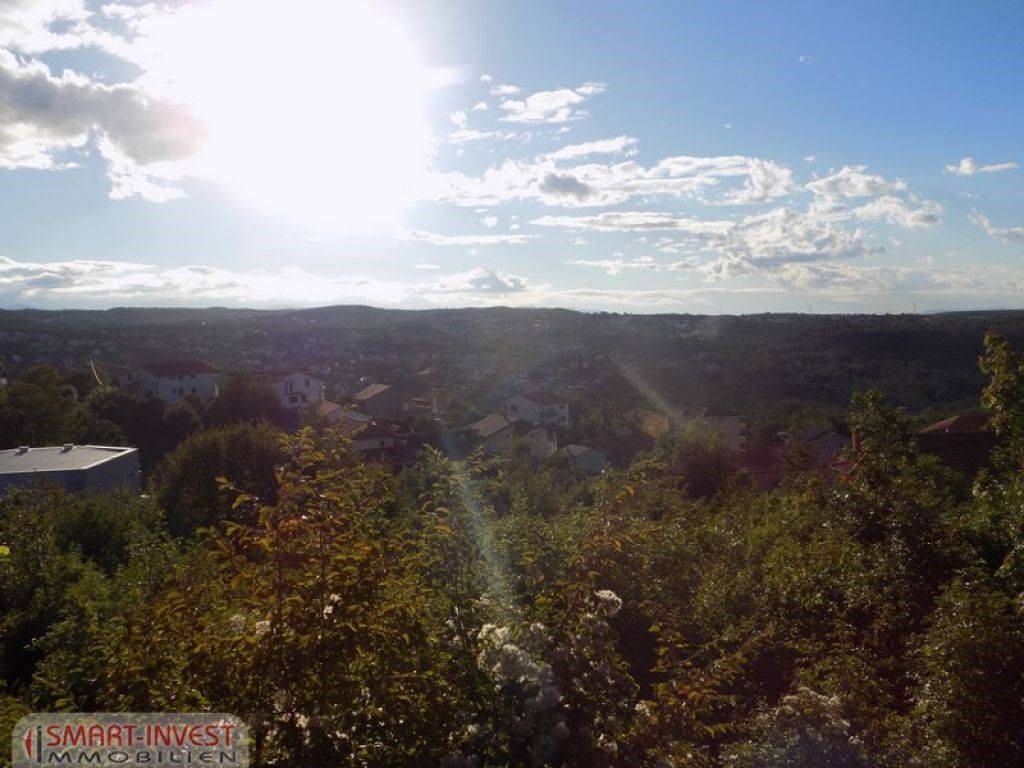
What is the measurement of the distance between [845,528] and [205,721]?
548 centimetres

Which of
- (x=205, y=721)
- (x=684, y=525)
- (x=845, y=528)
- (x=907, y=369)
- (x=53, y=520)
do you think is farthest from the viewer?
(x=907, y=369)

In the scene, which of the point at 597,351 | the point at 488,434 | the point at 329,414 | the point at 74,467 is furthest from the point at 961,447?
the point at 597,351

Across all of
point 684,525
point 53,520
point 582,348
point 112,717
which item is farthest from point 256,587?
point 582,348

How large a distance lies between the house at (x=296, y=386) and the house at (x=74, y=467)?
A: 14.9 m

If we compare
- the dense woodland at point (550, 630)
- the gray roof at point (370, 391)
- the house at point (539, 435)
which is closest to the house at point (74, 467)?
the dense woodland at point (550, 630)

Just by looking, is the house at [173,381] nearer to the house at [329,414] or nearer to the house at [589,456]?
the house at [589,456]

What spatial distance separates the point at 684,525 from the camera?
289 inches

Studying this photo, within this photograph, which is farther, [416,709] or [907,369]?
[907,369]

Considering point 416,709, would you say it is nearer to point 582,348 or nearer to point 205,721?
point 205,721

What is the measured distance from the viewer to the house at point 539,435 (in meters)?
33.7

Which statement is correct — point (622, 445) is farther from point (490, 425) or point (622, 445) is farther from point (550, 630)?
point (550, 630)

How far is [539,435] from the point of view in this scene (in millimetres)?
36375

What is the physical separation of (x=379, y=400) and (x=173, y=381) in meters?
11.3

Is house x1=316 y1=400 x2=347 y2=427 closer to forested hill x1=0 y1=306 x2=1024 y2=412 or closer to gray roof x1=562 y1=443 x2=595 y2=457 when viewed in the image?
gray roof x1=562 y1=443 x2=595 y2=457
